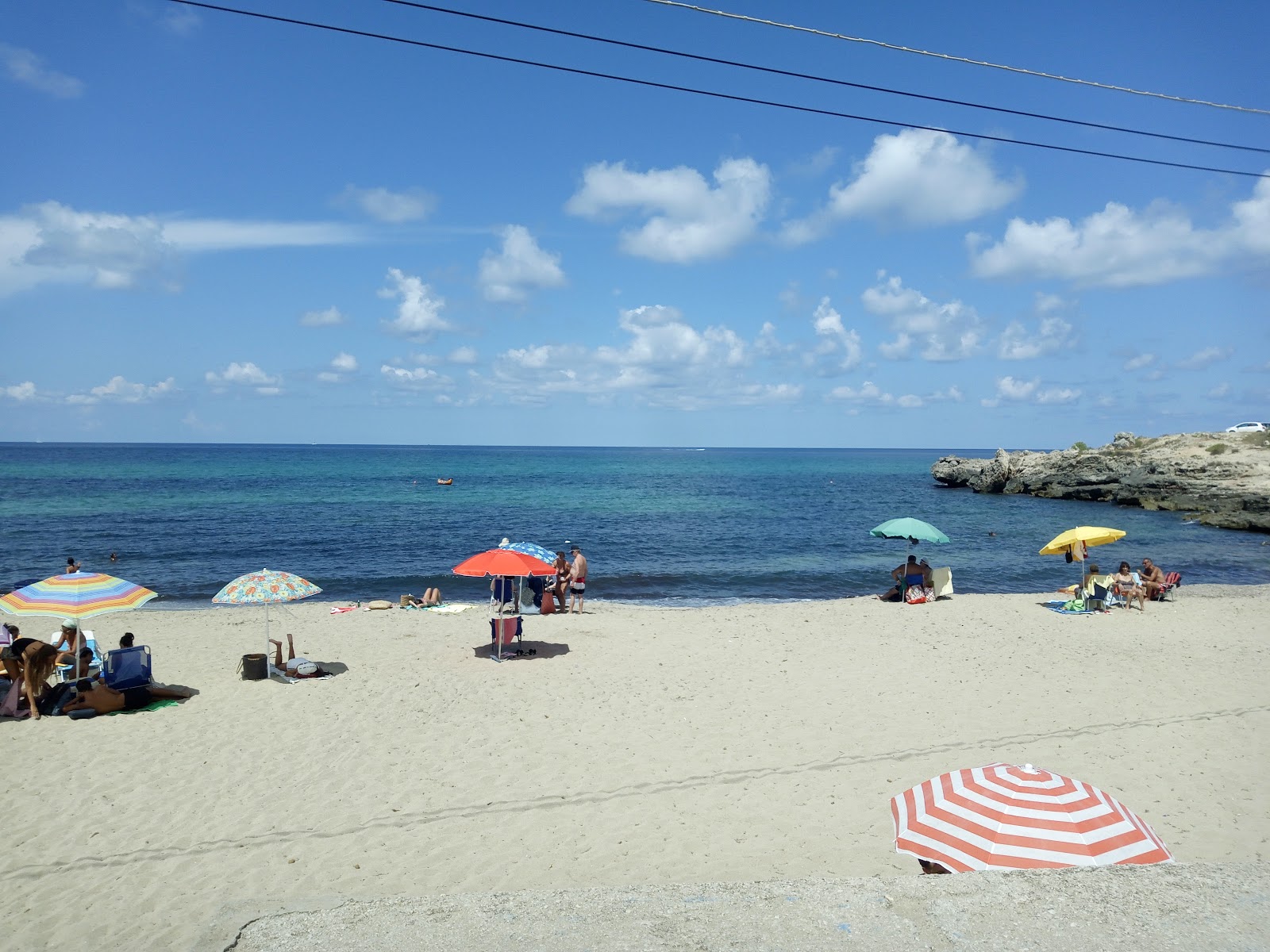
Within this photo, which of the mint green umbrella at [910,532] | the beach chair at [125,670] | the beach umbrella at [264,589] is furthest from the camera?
the mint green umbrella at [910,532]

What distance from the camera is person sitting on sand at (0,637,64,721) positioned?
1146 cm

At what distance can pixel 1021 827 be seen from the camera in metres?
5.91

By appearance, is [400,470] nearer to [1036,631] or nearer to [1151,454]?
[1151,454]

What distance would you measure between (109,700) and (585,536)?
1264 inches

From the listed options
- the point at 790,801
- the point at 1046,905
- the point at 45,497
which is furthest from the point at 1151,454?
the point at 45,497

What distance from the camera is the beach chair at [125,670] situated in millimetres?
11953

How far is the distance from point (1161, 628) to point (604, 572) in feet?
60.1

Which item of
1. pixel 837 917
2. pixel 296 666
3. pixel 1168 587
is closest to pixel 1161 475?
pixel 1168 587

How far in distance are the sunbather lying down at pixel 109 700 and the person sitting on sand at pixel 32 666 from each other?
0.44 metres

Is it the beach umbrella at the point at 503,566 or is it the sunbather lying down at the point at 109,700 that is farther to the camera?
the beach umbrella at the point at 503,566

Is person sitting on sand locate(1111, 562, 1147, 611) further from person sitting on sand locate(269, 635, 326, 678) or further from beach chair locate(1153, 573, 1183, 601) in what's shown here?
person sitting on sand locate(269, 635, 326, 678)

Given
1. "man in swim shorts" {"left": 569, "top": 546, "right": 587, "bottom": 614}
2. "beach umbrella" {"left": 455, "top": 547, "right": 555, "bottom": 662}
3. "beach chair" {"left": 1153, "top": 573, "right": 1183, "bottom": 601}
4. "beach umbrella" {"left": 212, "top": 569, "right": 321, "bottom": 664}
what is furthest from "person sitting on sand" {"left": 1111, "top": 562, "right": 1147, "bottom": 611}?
"beach umbrella" {"left": 212, "top": 569, "right": 321, "bottom": 664}

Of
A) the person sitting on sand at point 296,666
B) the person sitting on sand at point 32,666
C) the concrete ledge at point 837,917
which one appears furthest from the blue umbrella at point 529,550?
the concrete ledge at point 837,917

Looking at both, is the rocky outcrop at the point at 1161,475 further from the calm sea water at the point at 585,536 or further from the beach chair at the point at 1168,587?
the beach chair at the point at 1168,587
